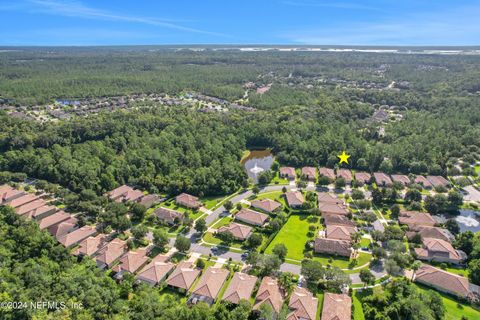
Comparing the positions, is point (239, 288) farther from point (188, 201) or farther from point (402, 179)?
point (402, 179)

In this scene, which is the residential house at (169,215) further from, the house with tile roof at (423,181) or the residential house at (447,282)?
the house with tile roof at (423,181)

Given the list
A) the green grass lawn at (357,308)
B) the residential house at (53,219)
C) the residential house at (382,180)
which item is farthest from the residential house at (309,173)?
the residential house at (53,219)

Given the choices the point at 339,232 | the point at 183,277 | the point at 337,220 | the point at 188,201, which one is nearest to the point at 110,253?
the point at 183,277

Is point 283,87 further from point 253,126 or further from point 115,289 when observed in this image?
point 115,289

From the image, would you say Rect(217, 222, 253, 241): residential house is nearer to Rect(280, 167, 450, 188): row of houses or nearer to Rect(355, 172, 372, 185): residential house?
Rect(280, 167, 450, 188): row of houses

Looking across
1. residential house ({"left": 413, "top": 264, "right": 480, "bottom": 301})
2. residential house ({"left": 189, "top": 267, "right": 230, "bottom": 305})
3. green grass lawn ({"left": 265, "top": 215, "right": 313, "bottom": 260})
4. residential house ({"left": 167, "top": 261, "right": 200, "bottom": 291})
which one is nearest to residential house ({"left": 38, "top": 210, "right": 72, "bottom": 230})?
residential house ({"left": 167, "top": 261, "right": 200, "bottom": 291})
